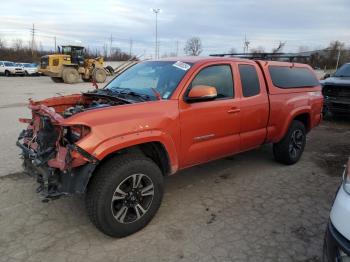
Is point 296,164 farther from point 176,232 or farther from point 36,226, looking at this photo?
point 36,226

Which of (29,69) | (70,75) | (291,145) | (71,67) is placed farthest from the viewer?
(29,69)

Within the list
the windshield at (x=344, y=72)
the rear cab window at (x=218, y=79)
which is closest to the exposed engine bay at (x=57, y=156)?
the rear cab window at (x=218, y=79)

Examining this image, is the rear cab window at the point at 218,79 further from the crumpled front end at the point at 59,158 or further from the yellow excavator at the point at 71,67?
the yellow excavator at the point at 71,67

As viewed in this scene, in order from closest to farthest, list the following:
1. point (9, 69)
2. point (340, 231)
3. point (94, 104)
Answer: point (340, 231), point (94, 104), point (9, 69)

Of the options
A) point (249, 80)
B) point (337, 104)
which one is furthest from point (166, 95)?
point (337, 104)

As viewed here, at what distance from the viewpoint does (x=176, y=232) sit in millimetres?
3820

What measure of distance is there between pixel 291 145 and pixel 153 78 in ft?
9.35

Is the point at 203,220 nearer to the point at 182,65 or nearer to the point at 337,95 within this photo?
the point at 182,65

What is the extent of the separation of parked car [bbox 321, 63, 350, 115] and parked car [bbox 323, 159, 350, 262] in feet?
27.5

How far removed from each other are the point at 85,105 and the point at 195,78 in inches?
60.1

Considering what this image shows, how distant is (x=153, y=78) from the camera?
15.0ft

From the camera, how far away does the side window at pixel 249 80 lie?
5.05 metres

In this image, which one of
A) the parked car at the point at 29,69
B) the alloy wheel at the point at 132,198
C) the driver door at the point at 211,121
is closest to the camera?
the alloy wheel at the point at 132,198

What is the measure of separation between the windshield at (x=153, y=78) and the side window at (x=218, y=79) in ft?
0.69
